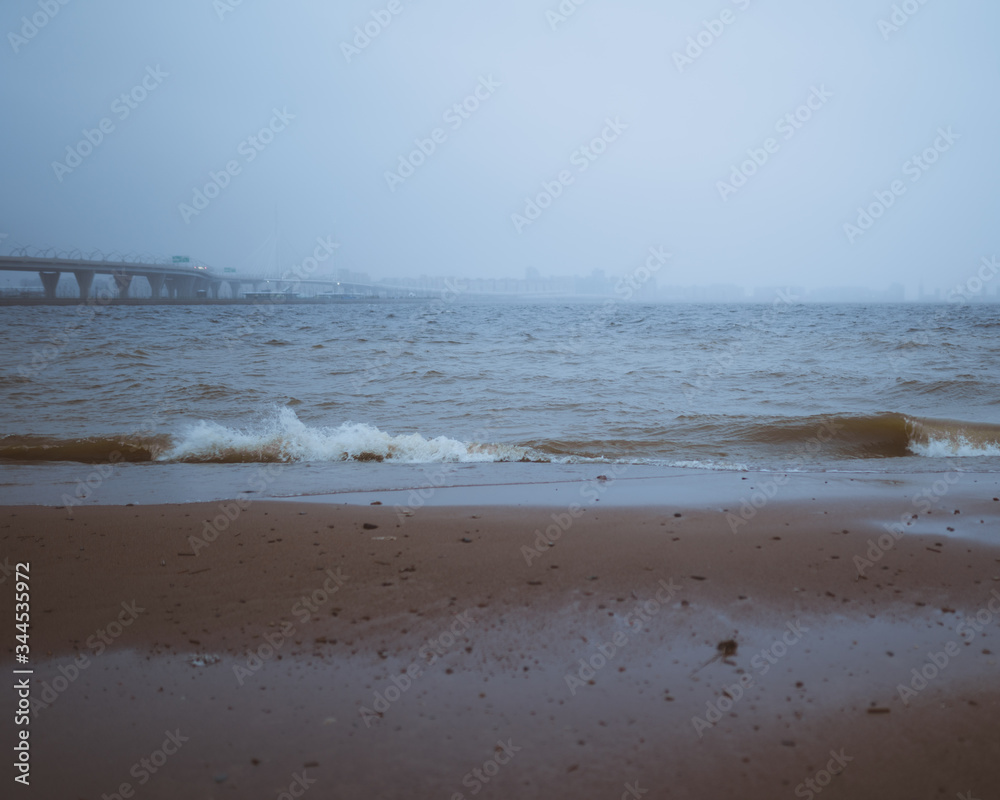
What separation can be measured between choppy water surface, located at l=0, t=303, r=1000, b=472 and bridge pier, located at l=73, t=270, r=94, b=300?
190 feet

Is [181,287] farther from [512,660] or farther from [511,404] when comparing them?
[512,660]

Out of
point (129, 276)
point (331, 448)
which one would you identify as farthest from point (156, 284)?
point (331, 448)

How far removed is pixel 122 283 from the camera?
75625 millimetres

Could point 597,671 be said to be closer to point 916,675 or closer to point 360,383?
point 916,675

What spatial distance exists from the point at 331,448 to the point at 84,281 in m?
80.3

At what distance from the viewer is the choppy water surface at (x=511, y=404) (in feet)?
29.1

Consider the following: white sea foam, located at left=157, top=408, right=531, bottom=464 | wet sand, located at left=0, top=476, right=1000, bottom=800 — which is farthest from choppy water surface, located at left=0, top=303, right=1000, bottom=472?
wet sand, located at left=0, top=476, right=1000, bottom=800

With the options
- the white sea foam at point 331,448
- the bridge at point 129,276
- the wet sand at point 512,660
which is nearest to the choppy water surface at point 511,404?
the white sea foam at point 331,448

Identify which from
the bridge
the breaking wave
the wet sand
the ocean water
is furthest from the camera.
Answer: the bridge

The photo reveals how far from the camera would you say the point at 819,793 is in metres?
2.20

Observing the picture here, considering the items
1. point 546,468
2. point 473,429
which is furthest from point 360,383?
point 546,468

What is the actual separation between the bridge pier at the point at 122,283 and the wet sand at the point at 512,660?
8172cm

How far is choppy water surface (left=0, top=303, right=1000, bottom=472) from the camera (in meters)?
8.88

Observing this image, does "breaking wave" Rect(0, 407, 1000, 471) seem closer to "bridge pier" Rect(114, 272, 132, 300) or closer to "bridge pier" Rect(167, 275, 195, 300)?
"bridge pier" Rect(114, 272, 132, 300)
